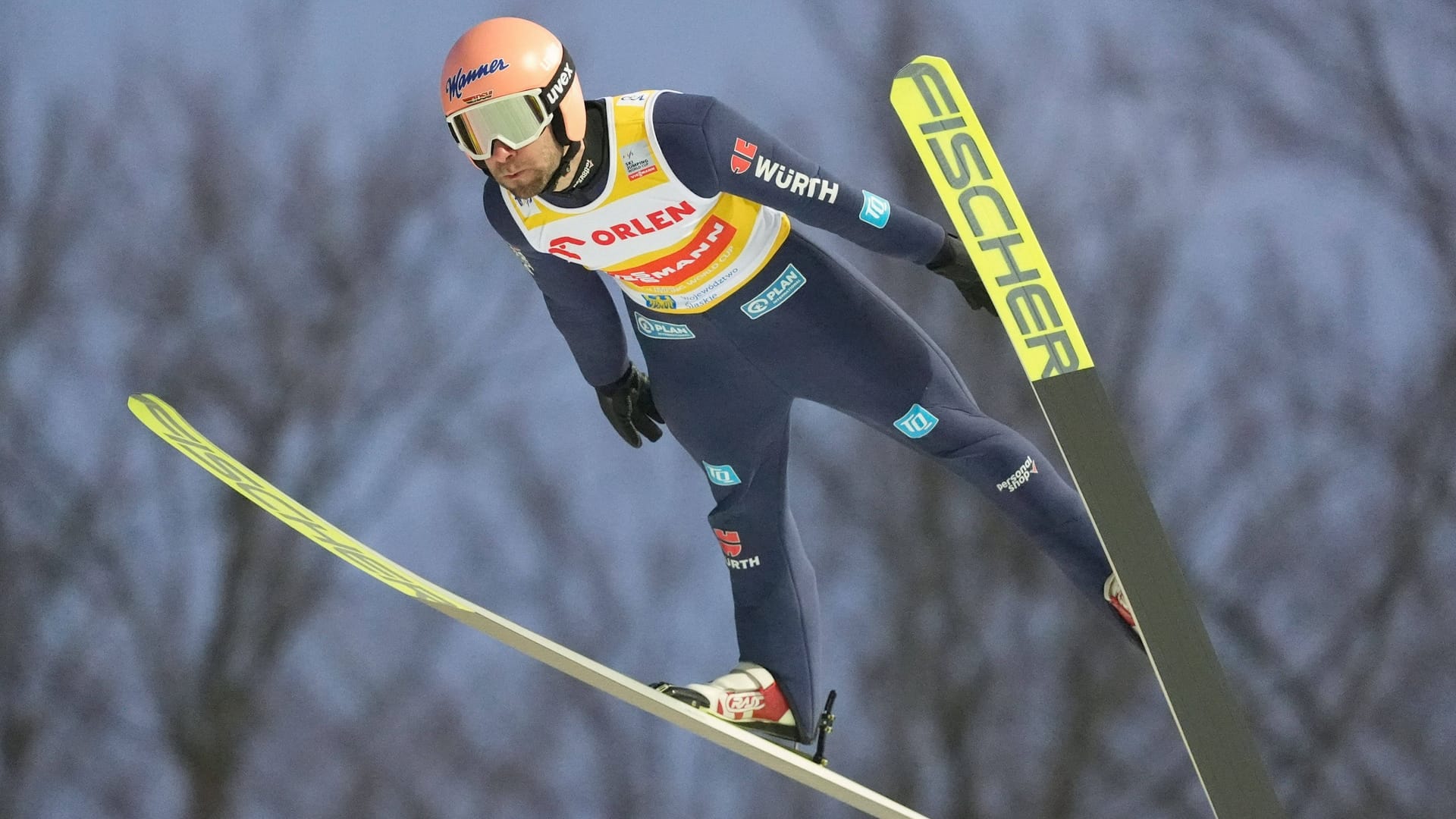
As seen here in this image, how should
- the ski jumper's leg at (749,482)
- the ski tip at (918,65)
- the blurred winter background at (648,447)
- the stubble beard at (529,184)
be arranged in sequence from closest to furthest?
the ski tip at (918,65) < the stubble beard at (529,184) < the ski jumper's leg at (749,482) < the blurred winter background at (648,447)

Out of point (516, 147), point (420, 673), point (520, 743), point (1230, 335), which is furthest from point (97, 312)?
point (1230, 335)

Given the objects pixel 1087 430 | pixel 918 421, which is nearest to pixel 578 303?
pixel 918 421

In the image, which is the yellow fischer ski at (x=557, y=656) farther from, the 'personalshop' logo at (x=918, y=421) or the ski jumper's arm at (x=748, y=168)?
the ski jumper's arm at (x=748, y=168)

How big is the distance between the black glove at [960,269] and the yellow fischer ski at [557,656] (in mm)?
838

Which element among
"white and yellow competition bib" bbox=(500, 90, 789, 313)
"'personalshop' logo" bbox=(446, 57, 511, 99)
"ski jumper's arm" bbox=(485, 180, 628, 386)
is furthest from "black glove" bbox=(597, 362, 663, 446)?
"'personalshop' logo" bbox=(446, 57, 511, 99)

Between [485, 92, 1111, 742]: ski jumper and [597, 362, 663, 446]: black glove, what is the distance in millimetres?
145

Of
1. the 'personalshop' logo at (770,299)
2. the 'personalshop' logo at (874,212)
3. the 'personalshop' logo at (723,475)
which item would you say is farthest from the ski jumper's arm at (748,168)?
the 'personalshop' logo at (723,475)

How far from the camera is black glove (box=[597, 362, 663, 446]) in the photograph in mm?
2961

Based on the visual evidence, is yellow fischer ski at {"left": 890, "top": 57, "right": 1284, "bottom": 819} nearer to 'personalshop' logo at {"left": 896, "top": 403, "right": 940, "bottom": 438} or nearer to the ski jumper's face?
'personalshop' logo at {"left": 896, "top": 403, "right": 940, "bottom": 438}

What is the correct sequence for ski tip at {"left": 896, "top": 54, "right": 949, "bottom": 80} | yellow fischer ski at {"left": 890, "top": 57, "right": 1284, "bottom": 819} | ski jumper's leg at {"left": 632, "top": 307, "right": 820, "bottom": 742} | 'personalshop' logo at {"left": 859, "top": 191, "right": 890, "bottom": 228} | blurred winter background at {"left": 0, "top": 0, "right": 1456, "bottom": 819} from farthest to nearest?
blurred winter background at {"left": 0, "top": 0, "right": 1456, "bottom": 819} < ski jumper's leg at {"left": 632, "top": 307, "right": 820, "bottom": 742} < 'personalshop' logo at {"left": 859, "top": 191, "right": 890, "bottom": 228} < ski tip at {"left": 896, "top": 54, "right": 949, "bottom": 80} < yellow fischer ski at {"left": 890, "top": 57, "right": 1284, "bottom": 819}

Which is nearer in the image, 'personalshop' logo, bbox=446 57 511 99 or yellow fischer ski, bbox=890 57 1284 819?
yellow fischer ski, bbox=890 57 1284 819

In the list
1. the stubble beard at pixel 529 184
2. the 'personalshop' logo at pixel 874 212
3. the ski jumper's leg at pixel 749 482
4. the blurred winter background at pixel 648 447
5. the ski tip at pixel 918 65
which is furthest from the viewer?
the blurred winter background at pixel 648 447

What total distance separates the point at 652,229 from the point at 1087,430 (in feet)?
2.54

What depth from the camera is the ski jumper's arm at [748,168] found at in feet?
8.18
